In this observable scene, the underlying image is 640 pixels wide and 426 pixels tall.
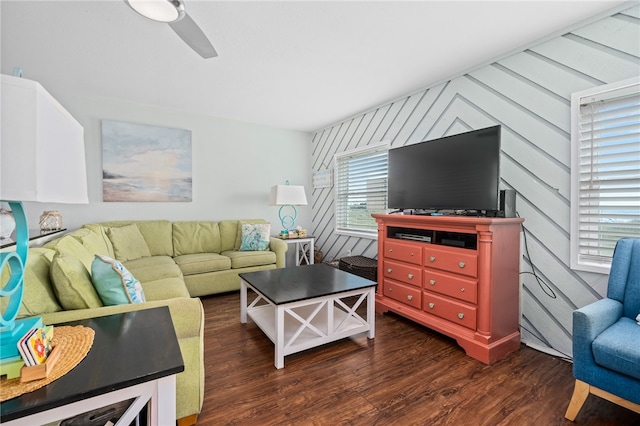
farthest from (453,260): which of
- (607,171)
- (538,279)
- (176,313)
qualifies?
(176,313)

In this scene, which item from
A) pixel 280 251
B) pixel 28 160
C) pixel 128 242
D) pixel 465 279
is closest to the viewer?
pixel 28 160

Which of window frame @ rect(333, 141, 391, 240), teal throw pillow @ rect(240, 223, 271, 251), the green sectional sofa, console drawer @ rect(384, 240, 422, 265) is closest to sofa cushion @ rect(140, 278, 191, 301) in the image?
the green sectional sofa

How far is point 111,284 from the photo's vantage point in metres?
1.59

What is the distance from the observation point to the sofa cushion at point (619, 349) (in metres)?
1.39

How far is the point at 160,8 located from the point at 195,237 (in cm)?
297

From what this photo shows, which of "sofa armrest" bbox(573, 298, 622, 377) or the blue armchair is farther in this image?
"sofa armrest" bbox(573, 298, 622, 377)

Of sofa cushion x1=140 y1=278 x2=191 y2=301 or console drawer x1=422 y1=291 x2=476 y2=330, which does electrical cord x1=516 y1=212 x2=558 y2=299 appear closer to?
console drawer x1=422 y1=291 x2=476 y2=330

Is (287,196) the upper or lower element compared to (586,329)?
upper

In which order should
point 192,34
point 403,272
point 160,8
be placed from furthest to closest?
point 403,272 → point 192,34 → point 160,8

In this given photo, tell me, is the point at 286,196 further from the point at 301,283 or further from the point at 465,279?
the point at 465,279

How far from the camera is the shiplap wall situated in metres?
2.05

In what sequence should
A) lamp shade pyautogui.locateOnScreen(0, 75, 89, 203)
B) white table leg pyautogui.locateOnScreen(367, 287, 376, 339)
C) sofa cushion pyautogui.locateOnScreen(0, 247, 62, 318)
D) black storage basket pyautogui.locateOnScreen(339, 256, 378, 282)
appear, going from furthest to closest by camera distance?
black storage basket pyautogui.locateOnScreen(339, 256, 378, 282)
white table leg pyautogui.locateOnScreen(367, 287, 376, 339)
sofa cushion pyautogui.locateOnScreen(0, 247, 62, 318)
lamp shade pyautogui.locateOnScreen(0, 75, 89, 203)

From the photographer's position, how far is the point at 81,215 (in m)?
3.64

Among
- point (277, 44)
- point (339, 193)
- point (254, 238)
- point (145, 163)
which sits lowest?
point (254, 238)
